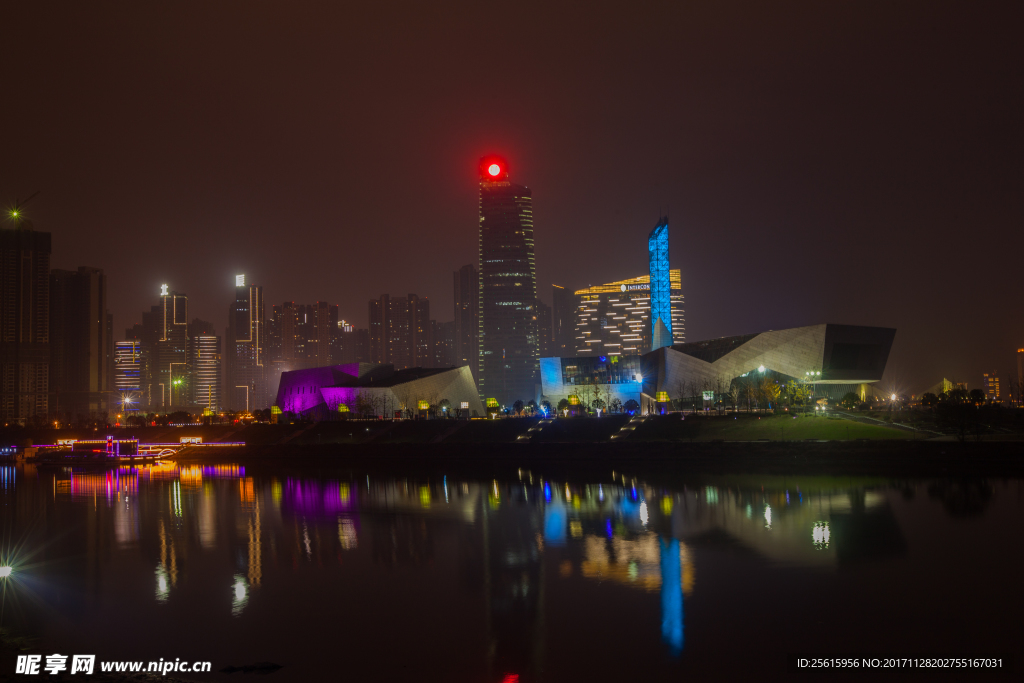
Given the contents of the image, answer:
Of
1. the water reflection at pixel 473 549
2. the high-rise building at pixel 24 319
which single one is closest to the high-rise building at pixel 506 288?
the high-rise building at pixel 24 319

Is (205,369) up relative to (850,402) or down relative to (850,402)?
up

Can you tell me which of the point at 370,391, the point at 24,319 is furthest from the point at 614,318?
the point at 24,319

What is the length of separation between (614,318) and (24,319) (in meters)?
118

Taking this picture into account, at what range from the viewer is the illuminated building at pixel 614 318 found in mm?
168625

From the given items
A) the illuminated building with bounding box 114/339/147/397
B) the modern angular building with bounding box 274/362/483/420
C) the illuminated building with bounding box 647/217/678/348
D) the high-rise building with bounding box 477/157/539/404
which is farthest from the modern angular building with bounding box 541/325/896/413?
the illuminated building with bounding box 114/339/147/397

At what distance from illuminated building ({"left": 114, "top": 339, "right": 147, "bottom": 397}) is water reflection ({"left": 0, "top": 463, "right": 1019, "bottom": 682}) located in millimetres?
160748

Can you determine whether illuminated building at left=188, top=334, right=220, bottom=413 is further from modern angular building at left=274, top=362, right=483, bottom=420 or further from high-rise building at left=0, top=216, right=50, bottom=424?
modern angular building at left=274, top=362, right=483, bottom=420

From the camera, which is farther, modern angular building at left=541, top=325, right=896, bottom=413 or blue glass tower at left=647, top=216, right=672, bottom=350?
blue glass tower at left=647, top=216, right=672, bottom=350

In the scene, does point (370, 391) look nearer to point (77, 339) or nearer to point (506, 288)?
point (506, 288)

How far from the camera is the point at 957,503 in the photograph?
23.6 metres

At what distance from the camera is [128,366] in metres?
180

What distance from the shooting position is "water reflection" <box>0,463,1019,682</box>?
1267cm

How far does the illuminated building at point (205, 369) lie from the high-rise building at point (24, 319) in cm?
6856

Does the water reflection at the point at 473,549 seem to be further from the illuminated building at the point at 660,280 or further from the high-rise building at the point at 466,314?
the high-rise building at the point at 466,314
